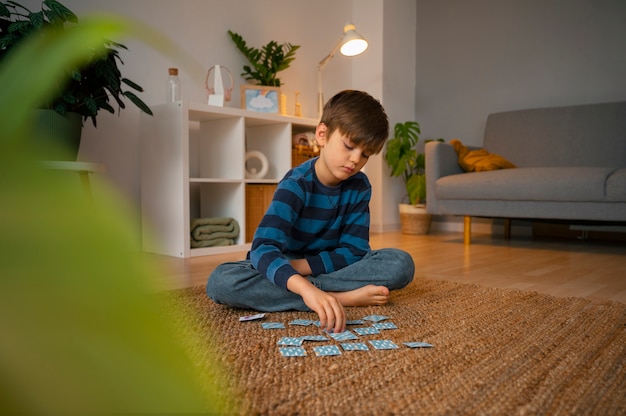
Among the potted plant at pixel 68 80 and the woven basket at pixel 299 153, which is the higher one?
the potted plant at pixel 68 80

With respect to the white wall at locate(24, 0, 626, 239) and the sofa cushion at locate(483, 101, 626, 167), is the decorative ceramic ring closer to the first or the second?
the white wall at locate(24, 0, 626, 239)

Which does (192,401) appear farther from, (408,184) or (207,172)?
(408,184)

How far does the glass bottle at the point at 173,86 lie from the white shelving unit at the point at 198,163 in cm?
14

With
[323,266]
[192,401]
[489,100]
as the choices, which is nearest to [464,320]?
[323,266]

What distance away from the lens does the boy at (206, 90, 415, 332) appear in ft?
4.49

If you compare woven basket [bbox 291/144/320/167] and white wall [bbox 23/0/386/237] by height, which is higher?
white wall [bbox 23/0/386/237]

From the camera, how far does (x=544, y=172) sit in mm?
2945

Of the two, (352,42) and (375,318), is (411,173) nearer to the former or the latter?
(352,42)

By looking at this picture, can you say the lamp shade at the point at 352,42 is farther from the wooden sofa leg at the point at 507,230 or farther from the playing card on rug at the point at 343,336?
the playing card on rug at the point at 343,336

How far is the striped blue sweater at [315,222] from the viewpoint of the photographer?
1.37 m

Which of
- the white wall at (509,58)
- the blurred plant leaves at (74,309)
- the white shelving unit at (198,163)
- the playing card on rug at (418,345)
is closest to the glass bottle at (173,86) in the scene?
the white shelving unit at (198,163)

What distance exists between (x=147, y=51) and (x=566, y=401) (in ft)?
9.15

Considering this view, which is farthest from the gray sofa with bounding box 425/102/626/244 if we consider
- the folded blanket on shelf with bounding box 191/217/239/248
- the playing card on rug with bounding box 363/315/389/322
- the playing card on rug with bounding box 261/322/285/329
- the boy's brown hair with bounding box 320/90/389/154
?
the playing card on rug with bounding box 261/322/285/329

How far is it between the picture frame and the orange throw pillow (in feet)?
4.33
